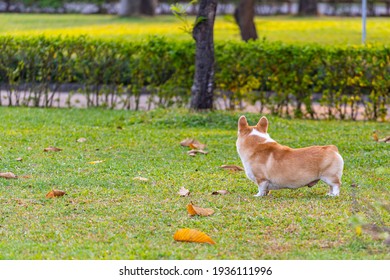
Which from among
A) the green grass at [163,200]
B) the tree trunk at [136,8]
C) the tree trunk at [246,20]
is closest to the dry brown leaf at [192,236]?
the green grass at [163,200]

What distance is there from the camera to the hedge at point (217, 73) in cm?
1184

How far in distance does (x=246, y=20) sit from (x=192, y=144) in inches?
509

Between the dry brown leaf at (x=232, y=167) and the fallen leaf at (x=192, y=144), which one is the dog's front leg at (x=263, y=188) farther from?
the fallen leaf at (x=192, y=144)

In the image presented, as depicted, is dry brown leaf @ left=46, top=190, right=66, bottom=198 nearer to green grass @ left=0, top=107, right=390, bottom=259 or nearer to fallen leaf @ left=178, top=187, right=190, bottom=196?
green grass @ left=0, top=107, right=390, bottom=259

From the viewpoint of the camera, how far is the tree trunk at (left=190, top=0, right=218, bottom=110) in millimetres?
11008

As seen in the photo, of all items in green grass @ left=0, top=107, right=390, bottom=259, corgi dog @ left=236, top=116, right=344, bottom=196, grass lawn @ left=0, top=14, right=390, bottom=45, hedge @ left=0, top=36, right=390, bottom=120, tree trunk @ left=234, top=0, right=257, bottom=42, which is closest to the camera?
green grass @ left=0, top=107, right=390, bottom=259

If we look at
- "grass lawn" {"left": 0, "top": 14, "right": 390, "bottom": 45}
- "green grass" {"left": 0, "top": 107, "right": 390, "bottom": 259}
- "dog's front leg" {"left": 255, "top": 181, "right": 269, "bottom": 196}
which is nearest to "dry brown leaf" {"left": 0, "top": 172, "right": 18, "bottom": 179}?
"green grass" {"left": 0, "top": 107, "right": 390, "bottom": 259}

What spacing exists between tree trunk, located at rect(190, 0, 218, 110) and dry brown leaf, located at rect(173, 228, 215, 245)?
5.92 metres

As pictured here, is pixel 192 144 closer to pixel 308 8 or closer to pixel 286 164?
pixel 286 164

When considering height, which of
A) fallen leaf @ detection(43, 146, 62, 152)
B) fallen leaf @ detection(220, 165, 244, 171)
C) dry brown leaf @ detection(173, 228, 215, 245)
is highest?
dry brown leaf @ detection(173, 228, 215, 245)

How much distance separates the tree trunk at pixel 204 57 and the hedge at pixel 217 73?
1.00 metres

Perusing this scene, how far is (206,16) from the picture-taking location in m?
11.0

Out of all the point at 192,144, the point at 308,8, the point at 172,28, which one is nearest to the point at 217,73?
the point at 192,144

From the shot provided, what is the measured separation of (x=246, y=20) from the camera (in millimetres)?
21406
